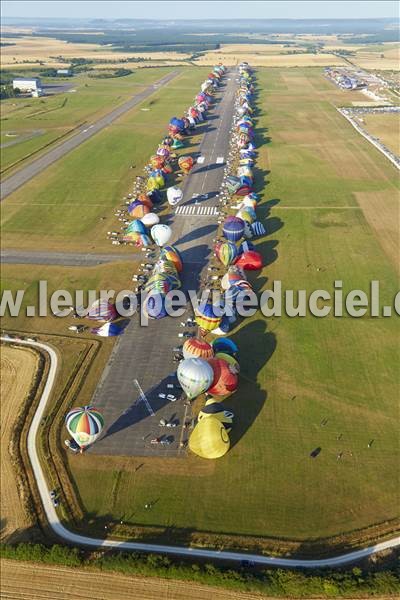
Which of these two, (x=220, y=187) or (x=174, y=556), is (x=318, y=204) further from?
(x=174, y=556)

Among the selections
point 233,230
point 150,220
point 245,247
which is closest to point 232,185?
point 150,220

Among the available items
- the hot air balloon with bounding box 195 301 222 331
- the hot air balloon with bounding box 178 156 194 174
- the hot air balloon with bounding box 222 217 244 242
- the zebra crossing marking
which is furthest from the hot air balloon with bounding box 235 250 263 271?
the hot air balloon with bounding box 178 156 194 174

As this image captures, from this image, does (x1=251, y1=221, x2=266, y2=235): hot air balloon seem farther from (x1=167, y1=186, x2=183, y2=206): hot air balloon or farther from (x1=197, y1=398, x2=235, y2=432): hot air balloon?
(x1=197, y1=398, x2=235, y2=432): hot air balloon

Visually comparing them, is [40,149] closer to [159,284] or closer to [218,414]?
[159,284]

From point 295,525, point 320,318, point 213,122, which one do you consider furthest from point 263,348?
point 213,122

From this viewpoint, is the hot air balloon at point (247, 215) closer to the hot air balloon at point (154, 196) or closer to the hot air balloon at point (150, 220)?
the hot air balloon at point (150, 220)
